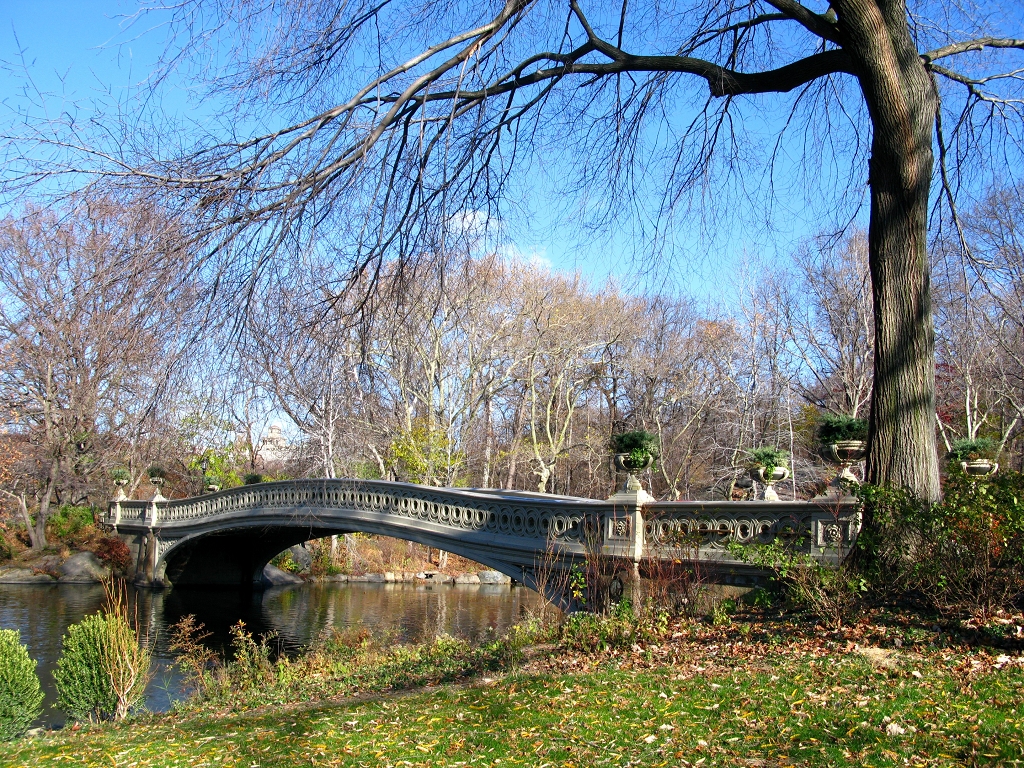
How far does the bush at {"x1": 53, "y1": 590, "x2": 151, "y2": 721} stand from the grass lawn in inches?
83.5

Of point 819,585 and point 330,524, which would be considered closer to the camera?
point 819,585

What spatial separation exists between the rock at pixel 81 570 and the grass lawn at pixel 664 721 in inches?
799

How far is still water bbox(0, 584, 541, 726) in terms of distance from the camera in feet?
56.6

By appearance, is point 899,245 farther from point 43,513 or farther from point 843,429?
point 43,513

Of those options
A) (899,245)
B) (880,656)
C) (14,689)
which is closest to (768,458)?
(899,245)

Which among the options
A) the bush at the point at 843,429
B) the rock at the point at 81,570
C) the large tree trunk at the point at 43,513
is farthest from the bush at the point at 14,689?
the large tree trunk at the point at 43,513

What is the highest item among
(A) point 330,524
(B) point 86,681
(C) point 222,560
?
(A) point 330,524

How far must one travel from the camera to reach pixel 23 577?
952 inches

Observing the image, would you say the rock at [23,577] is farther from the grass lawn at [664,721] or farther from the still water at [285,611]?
the grass lawn at [664,721]

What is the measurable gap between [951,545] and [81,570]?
2590 centimetres

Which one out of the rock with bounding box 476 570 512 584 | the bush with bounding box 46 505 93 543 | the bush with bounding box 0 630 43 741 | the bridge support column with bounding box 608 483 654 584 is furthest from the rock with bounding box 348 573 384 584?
the bush with bounding box 0 630 43 741

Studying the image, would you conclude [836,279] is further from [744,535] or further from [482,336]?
[744,535]

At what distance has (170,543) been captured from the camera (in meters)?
26.4

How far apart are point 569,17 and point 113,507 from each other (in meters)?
25.8
